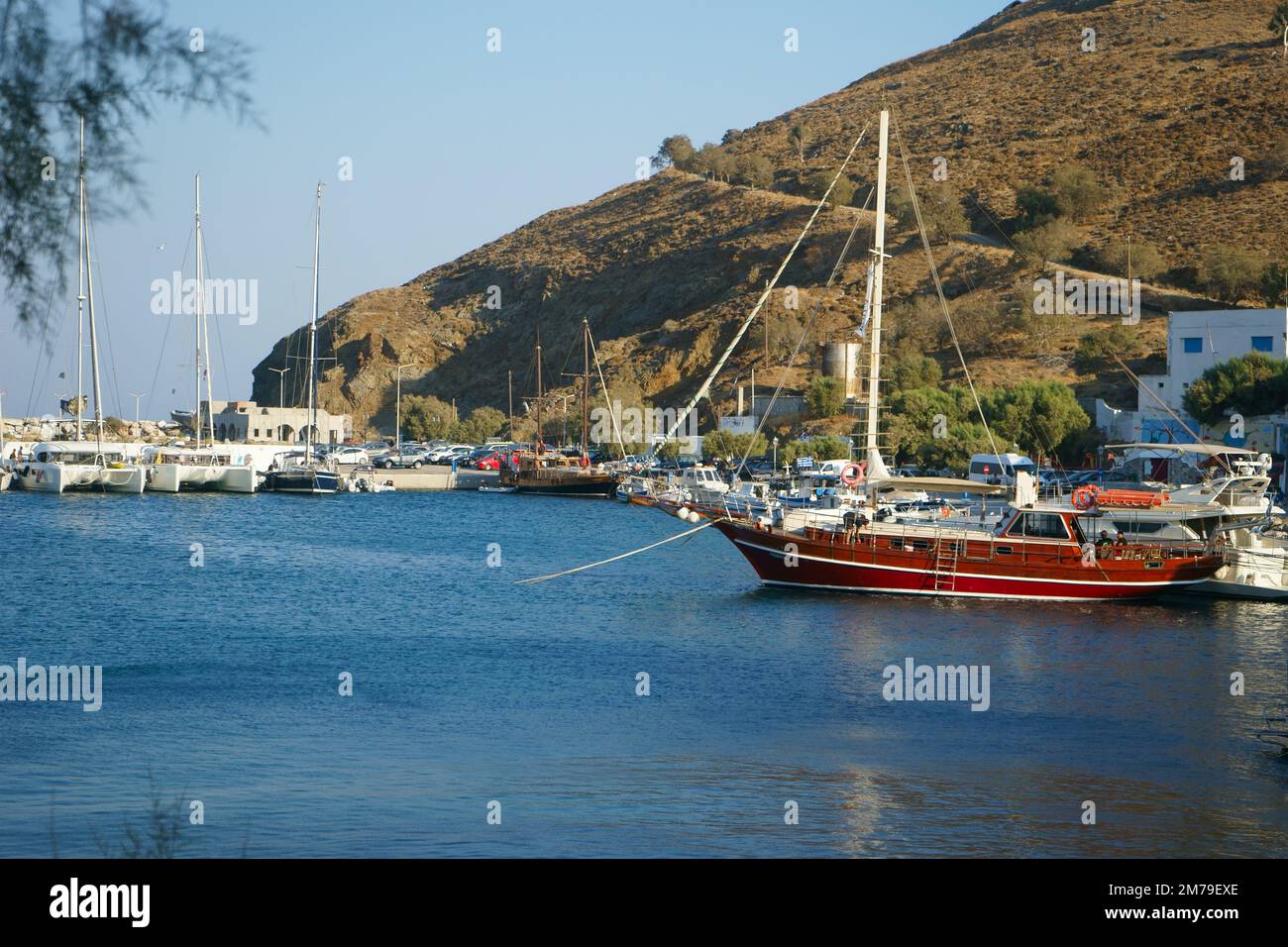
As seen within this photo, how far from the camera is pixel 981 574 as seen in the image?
38.2 meters

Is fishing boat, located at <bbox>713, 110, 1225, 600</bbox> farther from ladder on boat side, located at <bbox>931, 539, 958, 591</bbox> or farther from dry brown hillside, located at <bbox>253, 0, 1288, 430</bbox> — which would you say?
dry brown hillside, located at <bbox>253, 0, 1288, 430</bbox>

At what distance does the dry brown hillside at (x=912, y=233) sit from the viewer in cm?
10312

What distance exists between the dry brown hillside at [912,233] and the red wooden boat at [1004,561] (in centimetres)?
4131

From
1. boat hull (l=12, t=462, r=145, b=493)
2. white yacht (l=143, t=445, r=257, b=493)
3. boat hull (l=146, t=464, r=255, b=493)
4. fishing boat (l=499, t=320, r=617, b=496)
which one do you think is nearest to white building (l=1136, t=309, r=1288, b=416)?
fishing boat (l=499, t=320, r=617, b=496)

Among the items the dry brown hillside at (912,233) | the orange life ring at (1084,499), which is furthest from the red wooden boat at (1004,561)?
the dry brown hillside at (912,233)

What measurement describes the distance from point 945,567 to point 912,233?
84.6 m

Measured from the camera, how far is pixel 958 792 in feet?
60.5

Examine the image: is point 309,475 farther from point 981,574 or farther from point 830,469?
point 981,574

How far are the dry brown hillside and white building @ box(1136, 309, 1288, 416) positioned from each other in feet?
29.5

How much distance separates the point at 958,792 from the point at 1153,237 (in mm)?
96493

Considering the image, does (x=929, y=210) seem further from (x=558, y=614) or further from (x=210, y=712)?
(x=210, y=712)

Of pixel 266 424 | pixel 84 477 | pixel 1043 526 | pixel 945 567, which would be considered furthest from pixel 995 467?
pixel 266 424

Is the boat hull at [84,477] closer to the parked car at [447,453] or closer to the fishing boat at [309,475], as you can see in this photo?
the fishing boat at [309,475]

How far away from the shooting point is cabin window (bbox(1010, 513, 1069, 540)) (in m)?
38.8
